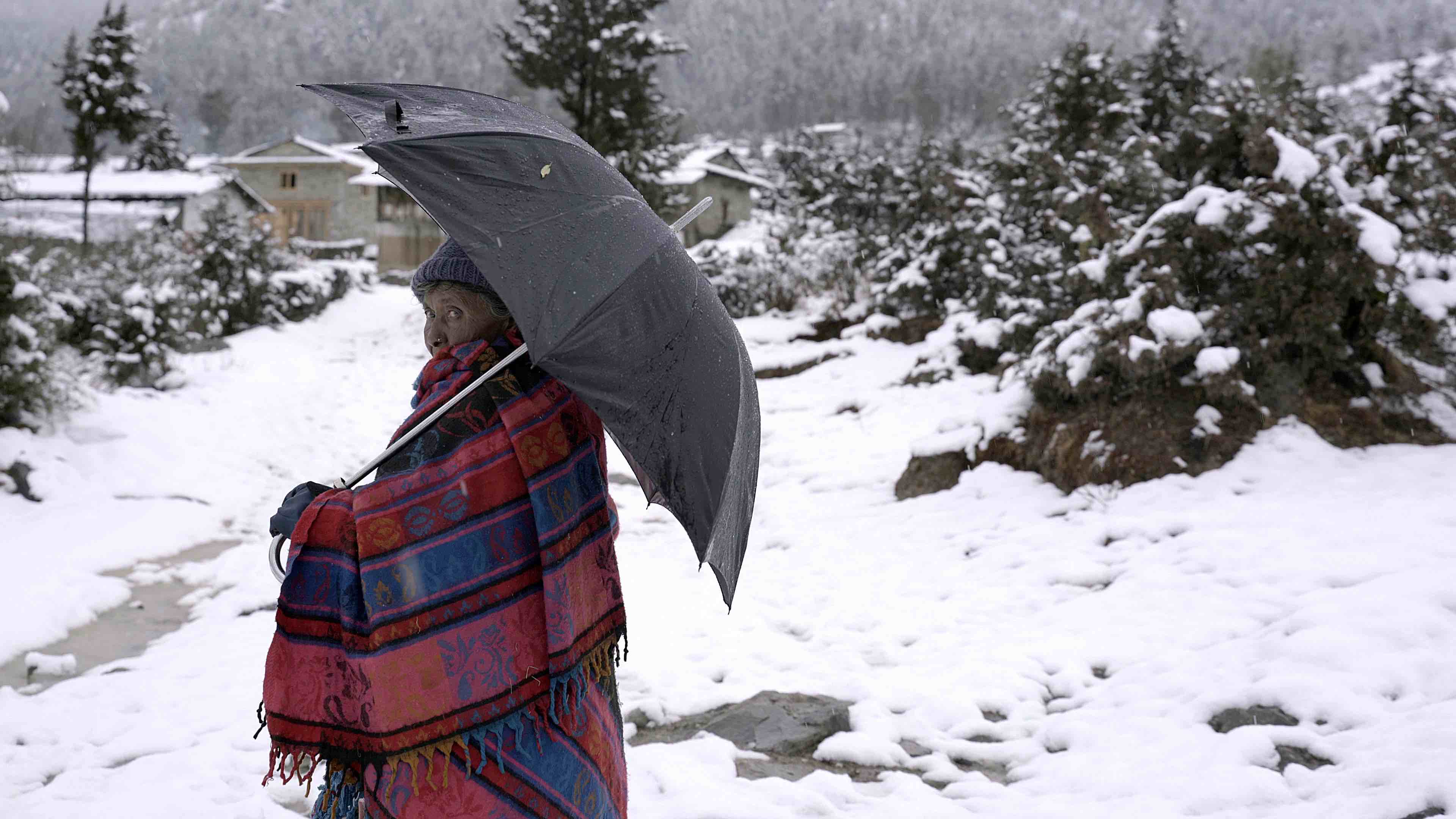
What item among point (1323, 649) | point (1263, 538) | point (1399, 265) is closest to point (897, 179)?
point (1399, 265)

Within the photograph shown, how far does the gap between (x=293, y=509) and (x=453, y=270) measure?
1.66ft

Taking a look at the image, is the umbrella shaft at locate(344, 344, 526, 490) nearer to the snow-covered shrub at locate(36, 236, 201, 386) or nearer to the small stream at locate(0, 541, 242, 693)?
the small stream at locate(0, 541, 242, 693)

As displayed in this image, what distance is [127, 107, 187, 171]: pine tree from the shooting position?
38.5m

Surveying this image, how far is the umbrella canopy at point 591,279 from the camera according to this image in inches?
61.9

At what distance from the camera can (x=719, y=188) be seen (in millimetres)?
38312

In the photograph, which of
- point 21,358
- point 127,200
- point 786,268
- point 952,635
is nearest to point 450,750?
point 952,635

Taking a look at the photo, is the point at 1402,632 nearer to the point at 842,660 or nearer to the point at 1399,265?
the point at 842,660

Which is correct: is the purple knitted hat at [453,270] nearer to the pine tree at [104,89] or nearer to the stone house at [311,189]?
the pine tree at [104,89]

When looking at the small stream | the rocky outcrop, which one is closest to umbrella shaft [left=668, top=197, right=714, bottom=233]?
the small stream

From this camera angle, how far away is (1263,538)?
4.73m

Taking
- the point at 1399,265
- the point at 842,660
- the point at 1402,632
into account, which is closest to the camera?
the point at 1402,632

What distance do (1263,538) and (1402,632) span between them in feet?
4.37

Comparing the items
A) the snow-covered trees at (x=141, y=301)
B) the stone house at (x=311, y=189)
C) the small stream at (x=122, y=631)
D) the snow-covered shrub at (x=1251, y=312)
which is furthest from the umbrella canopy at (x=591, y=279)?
the stone house at (x=311, y=189)

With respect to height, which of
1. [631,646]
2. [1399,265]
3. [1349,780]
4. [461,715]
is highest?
[1399,265]
